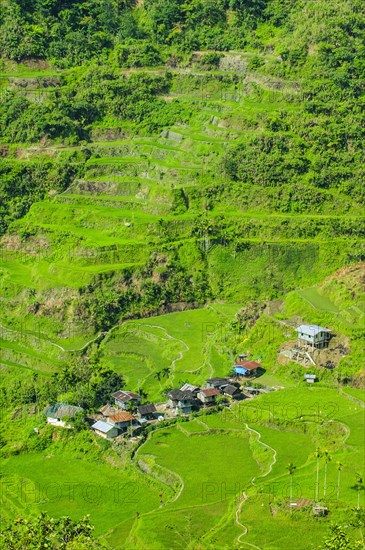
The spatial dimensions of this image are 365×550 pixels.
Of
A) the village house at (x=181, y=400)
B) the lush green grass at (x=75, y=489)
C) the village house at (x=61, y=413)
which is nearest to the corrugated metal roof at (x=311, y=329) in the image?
the village house at (x=181, y=400)

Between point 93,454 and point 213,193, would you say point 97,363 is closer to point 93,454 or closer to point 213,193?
point 93,454

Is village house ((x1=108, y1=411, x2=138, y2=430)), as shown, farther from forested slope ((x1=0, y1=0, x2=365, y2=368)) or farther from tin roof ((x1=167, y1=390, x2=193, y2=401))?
forested slope ((x1=0, y1=0, x2=365, y2=368))

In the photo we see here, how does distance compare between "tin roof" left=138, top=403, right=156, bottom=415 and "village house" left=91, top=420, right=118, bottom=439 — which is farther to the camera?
"tin roof" left=138, top=403, right=156, bottom=415

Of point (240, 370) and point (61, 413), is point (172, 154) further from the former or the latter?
point (61, 413)

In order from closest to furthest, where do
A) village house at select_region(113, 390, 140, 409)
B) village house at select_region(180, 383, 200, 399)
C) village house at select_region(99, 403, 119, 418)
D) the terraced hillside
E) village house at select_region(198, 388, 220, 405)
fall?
village house at select_region(99, 403, 119, 418) < village house at select_region(113, 390, 140, 409) < village house at select_region(198, 388, 220, 405) < village house at select_region(180, 383, 200, 399) < the terraced hillside

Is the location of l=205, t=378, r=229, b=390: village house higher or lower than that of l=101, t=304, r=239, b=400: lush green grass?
higher

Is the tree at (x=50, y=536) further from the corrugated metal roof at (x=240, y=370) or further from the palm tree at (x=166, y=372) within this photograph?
the palm tree at (x=166, y=372)

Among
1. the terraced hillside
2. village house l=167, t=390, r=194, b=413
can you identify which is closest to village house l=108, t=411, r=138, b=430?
village house l=167, t=390, r=194, b=413

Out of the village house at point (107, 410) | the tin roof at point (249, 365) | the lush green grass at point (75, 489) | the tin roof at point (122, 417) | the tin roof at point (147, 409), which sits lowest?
the lush green grass at point (75, 489)
